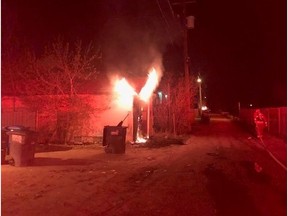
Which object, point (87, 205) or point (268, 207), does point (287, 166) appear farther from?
point (87, 205)

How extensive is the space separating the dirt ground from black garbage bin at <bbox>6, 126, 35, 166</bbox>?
0.37 m

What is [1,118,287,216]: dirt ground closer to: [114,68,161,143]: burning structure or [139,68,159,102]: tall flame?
[114,68,161,143]: burning structure

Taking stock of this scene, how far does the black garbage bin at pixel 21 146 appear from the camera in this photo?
42.2 ft

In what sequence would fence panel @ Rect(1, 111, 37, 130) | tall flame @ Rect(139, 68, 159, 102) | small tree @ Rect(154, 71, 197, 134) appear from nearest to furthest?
fence panel @ Rect(1, 111, 37, 130)
tall flame @ Rect(139, 68, 159, 102)
small tree @ Rect(154, 71, 197, 134)

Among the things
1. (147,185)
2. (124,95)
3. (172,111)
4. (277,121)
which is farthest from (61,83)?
(277,121)

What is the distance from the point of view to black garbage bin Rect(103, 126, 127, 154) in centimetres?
1619

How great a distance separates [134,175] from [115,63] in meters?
22.0

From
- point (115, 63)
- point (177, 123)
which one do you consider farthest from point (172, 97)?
point (115, 63)

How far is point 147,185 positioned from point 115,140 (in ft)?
22.2

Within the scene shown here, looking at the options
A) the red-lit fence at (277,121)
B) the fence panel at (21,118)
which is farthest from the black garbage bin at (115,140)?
the red-lit fence at (277,121)

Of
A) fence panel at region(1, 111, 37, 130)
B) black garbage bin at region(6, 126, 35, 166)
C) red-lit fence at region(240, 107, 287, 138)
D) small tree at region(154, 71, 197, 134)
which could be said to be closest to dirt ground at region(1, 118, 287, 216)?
black garbage bin at region(6, 126, 35, 166)

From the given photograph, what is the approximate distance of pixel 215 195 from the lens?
8.46 meters

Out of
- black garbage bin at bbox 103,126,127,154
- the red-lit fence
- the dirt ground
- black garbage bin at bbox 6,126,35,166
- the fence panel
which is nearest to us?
the dirt ground

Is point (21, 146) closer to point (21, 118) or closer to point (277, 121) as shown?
point (21, 118)
